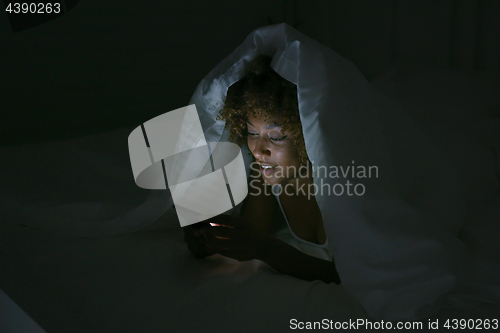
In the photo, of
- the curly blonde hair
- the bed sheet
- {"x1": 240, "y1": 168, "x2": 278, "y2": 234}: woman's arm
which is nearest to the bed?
the bed sheet

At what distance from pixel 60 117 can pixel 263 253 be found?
1358 mm

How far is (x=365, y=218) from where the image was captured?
0.72m

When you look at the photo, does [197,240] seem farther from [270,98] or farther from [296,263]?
[270,98]

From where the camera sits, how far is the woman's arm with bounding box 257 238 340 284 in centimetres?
87

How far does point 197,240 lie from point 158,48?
51.8 inches

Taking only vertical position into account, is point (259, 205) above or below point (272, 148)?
below

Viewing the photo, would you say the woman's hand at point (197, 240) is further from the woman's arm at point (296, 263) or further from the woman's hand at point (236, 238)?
the woman's arm at point (296, 263)

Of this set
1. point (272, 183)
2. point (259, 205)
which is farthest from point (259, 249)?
point (259, 205)

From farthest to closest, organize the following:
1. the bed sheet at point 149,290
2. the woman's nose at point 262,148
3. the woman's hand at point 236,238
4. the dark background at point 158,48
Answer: the dark background at point 158,48 < the woman's nose at point 262,148 < the woman's hand at point 236,238 < the bed sheet at point 149,290

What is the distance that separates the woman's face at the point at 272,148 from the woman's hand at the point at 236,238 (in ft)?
0.59

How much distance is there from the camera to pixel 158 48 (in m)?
1.90

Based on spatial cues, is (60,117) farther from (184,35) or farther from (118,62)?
(184,35)

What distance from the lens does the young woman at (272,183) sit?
0.87m

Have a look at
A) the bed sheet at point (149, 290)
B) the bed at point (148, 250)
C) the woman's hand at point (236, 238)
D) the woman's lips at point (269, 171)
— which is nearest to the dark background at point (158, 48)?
the bed at point (148, 250)
